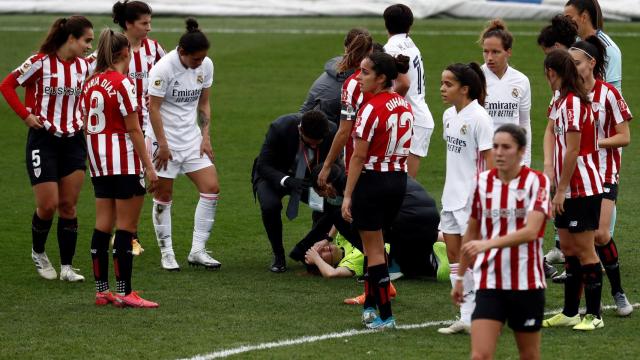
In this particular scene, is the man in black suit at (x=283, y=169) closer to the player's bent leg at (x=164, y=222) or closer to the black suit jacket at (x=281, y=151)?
the black suit jacket at (x=281, y=151)

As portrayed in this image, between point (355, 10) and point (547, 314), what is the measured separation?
19.3 meters

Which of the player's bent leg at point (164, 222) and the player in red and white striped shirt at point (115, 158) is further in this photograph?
the player's bent leg at point (164, 222)

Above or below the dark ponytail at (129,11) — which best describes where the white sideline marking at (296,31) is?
above

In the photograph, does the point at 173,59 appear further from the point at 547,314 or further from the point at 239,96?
the point at 239,96

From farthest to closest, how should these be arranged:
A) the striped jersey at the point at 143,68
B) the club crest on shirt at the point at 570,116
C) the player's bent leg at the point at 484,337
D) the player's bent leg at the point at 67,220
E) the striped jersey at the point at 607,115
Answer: the striped jersey at the point at 143,68 → the player's bent leg at the point at 67,220 → the striped jersey at the point at 607,115 → the club crest on shirt at the point at 570,116 → the player's bent leg at the point at 484,337

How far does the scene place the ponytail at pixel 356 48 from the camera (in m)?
9.68

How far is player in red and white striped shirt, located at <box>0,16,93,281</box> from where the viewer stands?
9.58m

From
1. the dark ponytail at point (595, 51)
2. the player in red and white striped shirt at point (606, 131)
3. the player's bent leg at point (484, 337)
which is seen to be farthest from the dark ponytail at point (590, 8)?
the player's bent leg at point (484, 337)

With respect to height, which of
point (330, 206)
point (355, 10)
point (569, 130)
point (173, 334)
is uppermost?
point (355, 10)

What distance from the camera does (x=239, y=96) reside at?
67.9 feet

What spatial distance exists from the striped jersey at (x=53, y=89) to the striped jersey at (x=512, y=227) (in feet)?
14.4

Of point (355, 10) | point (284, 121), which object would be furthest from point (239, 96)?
point (284, 121)

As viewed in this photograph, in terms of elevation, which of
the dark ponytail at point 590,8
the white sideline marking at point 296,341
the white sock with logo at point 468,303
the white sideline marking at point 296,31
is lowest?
the white sideline marking at point 296,341

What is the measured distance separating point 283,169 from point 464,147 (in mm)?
2725
